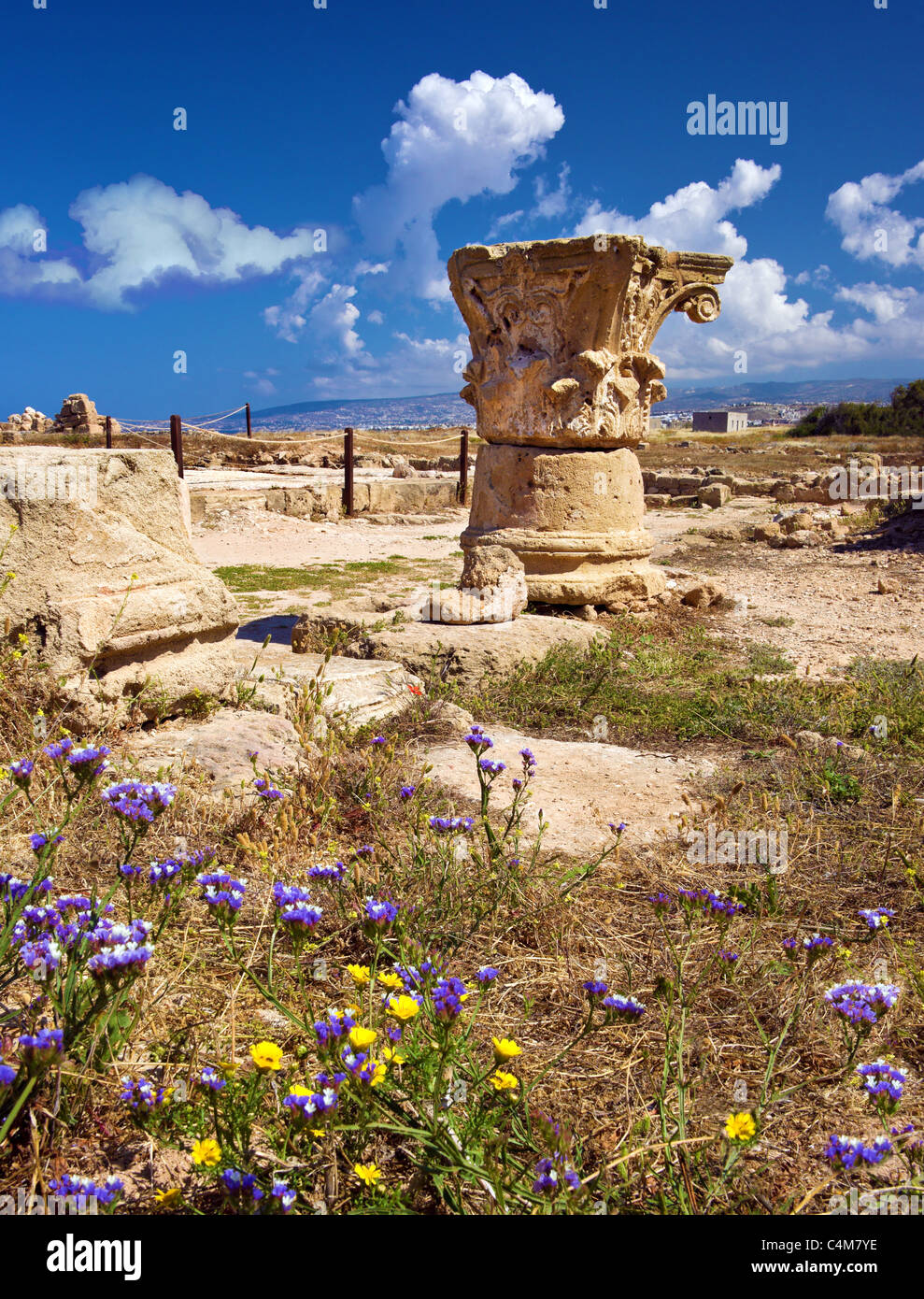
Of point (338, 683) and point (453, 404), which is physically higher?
point (453, 404)

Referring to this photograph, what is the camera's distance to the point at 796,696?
4891 mm

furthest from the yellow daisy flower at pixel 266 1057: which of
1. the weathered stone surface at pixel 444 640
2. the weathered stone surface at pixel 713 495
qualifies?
the weathered stone surface at pixel 713 495

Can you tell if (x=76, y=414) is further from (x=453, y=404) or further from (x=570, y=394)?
(x=453, y=404)

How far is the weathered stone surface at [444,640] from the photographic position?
516 centimetres

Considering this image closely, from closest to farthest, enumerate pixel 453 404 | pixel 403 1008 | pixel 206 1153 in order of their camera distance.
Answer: pixel 206 1153, pixel 403 1008, pixel 453 404

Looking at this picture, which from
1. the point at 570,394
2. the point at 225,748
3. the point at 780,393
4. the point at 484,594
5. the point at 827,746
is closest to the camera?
the point at 225,748

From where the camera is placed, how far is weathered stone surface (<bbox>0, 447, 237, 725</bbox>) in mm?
3338

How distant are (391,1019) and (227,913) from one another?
45 cm

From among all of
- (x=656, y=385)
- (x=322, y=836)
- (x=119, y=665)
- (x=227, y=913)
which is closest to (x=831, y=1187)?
(x=227, y=913)

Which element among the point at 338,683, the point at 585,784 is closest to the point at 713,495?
the point at 338,683

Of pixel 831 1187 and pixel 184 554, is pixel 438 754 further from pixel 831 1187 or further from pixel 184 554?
pixel 831 1187

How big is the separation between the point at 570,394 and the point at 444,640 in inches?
119

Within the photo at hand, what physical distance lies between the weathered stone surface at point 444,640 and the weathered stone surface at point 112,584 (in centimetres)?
135

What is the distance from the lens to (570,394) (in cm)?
723
